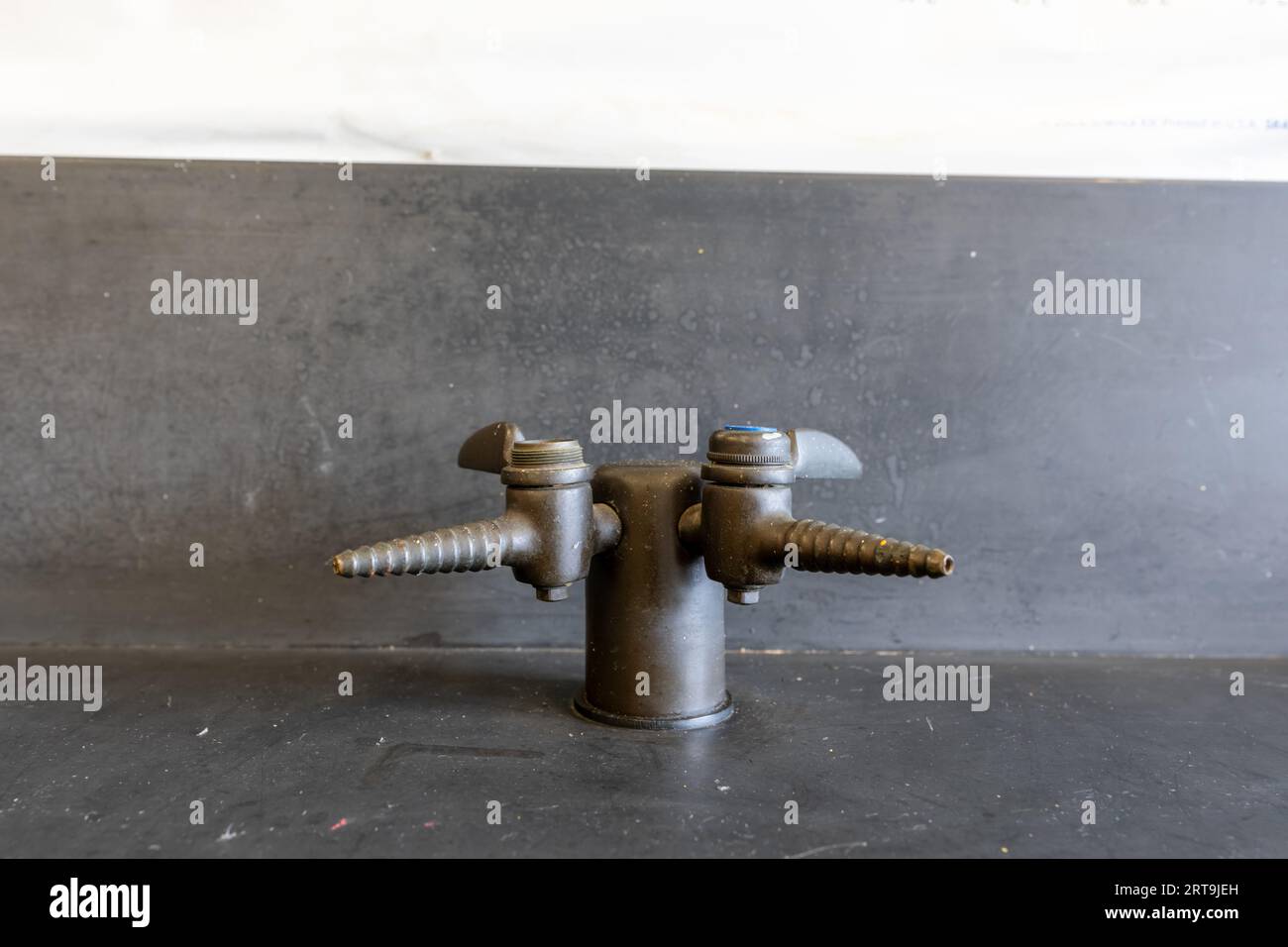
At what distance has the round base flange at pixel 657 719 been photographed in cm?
96

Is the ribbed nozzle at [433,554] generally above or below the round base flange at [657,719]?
above

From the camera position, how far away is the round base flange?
96cm

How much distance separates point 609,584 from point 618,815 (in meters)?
0.27

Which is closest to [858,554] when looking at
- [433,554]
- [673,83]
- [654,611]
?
[654,611]

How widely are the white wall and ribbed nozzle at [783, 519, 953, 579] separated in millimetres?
612

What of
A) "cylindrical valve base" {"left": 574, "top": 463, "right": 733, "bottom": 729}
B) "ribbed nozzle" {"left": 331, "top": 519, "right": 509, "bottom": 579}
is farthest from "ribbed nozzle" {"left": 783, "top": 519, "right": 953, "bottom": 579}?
"ribbed nozzle" {"left": 331, "top": 519, "right": 509, "bottom": 579}

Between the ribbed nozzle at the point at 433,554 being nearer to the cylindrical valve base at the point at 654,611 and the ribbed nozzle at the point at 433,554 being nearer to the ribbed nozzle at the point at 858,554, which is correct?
the cylindrical valve base at the point at 654,611

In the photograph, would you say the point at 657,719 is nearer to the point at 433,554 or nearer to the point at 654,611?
the point at 654,611

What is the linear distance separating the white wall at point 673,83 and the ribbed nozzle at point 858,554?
612mm

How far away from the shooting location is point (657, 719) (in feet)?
3.14

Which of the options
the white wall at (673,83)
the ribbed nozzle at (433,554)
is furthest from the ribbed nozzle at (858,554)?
the white wall at (673,83)

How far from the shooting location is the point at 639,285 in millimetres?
1244

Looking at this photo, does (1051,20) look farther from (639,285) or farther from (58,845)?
(58,845)
